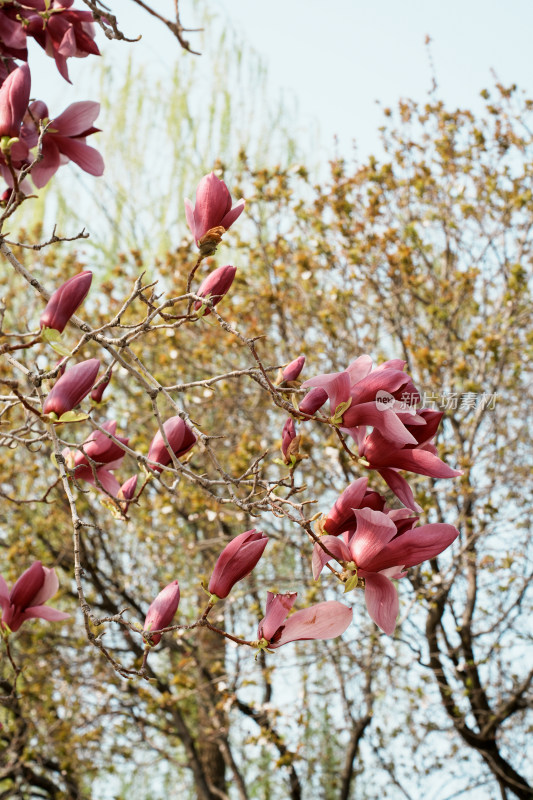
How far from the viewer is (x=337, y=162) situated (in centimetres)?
358

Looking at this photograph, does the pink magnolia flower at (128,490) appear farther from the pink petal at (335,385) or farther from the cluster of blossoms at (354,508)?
the pink petal at (335,385)

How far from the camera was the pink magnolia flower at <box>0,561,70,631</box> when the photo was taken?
36.2 inches

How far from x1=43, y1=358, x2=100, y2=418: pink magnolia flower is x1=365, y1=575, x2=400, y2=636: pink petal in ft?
1.02

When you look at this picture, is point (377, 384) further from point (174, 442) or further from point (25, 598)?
point (25, 598)

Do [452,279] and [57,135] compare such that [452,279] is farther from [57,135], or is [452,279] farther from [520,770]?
[57,135]

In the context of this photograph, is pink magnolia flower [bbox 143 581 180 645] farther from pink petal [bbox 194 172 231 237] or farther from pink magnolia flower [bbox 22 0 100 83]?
pink magnolia flower [bbox 22 0 100 83]

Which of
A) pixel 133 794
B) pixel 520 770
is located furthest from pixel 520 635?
pixel 133 794

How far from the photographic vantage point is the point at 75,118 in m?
0.95

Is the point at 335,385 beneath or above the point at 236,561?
above

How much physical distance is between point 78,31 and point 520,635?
312cm

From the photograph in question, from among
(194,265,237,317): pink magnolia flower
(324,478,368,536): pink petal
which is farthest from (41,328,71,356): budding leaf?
(324,478,368,536): pink petal

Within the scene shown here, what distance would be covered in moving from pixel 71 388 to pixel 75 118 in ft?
1.28

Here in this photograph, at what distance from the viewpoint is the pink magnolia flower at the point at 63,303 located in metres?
0.75

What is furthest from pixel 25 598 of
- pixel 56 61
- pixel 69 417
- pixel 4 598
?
pixel 56 61
